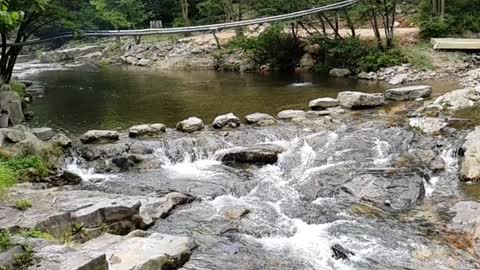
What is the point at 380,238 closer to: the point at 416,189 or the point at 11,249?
the point at 416,189

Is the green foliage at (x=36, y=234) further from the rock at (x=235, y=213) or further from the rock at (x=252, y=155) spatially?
the rock at (x=252, y=155)

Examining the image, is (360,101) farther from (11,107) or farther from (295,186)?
(11,107)

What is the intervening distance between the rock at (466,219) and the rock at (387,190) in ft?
2.35

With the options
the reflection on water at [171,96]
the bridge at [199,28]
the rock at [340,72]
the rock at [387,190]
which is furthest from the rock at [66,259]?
the rock at [340,72]

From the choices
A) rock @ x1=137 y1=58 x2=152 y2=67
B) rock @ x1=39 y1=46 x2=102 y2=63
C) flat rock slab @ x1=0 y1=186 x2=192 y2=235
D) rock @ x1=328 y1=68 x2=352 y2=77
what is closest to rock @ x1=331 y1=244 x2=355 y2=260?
flat rock slab @ x1=0 y1=186 x2=192 y2=235

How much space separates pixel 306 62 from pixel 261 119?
1131cm

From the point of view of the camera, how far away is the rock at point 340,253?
6.21 meters

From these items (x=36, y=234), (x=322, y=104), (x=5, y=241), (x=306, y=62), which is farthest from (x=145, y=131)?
(x=306, y=62)

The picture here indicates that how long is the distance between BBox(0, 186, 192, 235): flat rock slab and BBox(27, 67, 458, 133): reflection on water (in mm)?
5708

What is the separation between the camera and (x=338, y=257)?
20.4 feet

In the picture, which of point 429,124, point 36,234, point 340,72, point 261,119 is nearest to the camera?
point 36,234

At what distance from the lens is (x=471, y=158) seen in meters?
8.81

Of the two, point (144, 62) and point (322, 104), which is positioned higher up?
point (144, 62)

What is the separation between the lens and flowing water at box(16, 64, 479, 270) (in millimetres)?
6398
